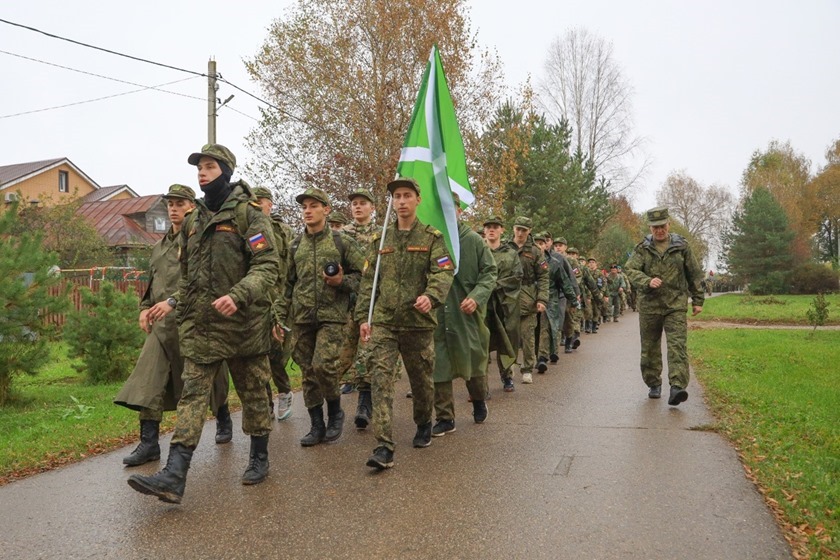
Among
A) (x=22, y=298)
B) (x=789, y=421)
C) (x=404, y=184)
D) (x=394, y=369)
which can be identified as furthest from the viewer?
(x=22, y=298)

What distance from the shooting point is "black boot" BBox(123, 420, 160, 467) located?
5.64 meters

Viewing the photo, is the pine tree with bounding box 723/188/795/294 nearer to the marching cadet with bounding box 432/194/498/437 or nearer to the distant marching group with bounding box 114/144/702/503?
the distant marching group with bounding box 114/144/702/503

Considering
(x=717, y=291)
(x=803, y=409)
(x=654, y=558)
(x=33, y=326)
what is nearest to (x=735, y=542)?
(x=654, y=558)

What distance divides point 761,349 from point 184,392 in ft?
40.9

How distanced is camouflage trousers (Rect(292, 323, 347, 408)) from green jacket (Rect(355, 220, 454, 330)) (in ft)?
1.55

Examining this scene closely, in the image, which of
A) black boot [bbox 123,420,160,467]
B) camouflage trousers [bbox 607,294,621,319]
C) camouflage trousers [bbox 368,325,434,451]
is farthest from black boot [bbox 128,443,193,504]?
camouflage trousers [bbox 607,294,621,319]

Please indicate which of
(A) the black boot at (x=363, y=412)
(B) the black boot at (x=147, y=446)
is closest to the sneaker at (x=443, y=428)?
(A) the black boot at (x=363, y=412)

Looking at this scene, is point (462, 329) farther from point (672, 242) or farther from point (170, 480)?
point (672, 242)

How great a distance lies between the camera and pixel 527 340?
10.2 m

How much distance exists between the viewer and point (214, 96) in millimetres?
17469

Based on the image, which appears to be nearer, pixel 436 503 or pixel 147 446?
pixel 436 503

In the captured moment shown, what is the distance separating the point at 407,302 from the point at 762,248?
167 feet

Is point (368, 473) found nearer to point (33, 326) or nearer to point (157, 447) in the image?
point (157, 447)

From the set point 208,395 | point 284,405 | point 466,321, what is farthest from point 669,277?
point 208,395
